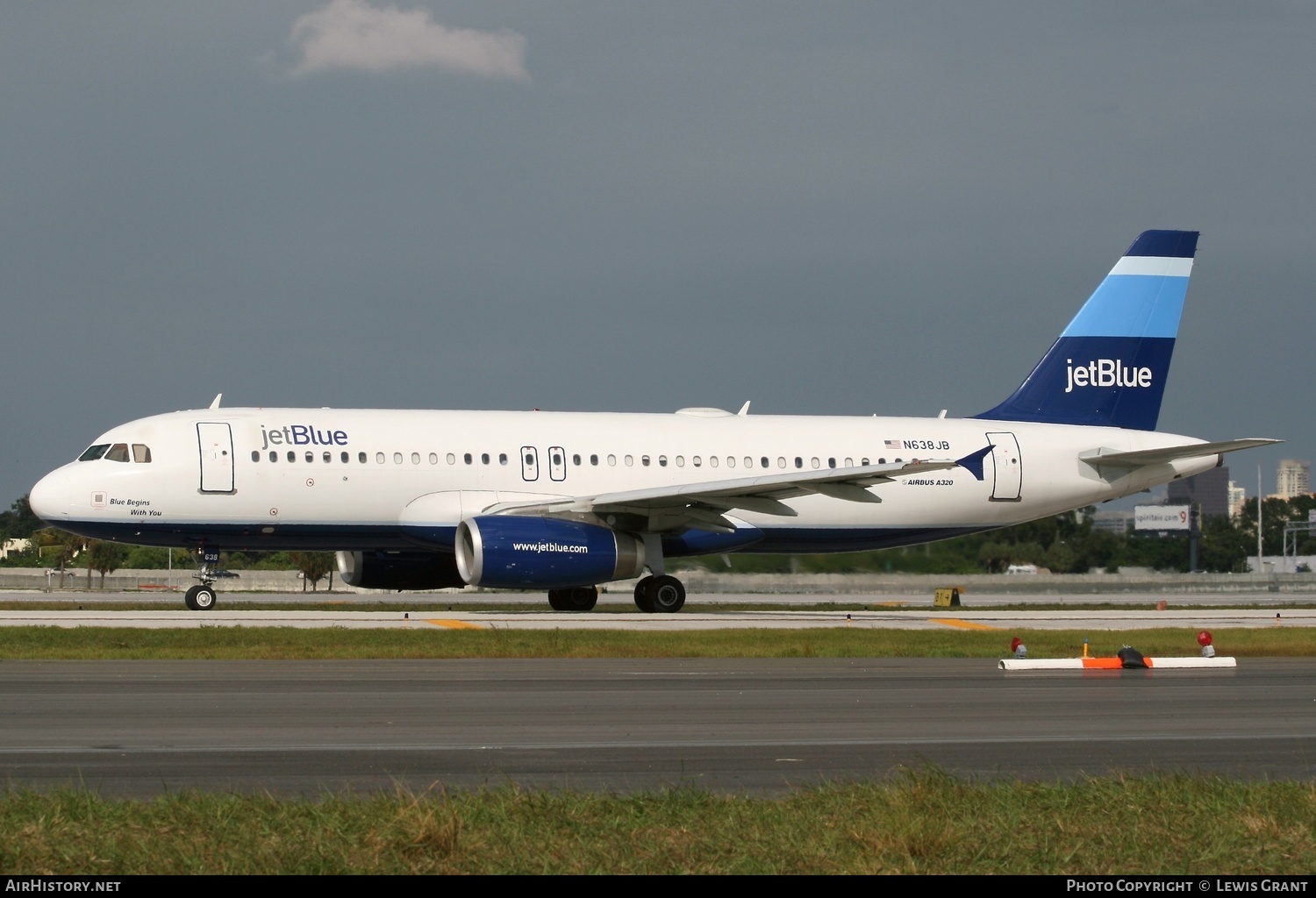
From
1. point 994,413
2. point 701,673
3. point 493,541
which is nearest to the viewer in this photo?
point 701,673

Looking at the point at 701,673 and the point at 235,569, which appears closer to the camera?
the point at 701,673

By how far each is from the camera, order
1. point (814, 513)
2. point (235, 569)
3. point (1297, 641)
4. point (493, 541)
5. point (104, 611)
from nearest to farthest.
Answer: point (1297, 641)
point (493, 541)
point (104, 611)
point (814, 513)
point (235, 569)

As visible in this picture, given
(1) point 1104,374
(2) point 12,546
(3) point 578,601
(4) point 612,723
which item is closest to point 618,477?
(3) point 578,601

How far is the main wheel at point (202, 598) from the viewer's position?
28.9 metres

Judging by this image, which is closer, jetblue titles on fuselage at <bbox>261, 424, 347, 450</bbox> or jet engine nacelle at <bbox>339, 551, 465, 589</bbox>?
jetblue titles on fuselage at <bbox>261, 424, 347, 450</bbox>

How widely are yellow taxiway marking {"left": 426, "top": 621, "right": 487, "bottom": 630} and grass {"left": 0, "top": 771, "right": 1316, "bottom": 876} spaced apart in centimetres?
1578

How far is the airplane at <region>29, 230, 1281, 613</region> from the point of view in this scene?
2798 centimetres

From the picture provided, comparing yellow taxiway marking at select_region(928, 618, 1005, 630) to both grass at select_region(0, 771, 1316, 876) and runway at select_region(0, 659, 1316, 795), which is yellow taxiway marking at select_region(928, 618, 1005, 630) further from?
grass at select_region(0, 771, 1316, 876)

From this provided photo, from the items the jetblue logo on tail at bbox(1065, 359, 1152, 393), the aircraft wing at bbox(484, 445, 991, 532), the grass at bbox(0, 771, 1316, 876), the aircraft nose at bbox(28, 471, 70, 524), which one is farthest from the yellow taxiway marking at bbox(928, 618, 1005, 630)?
the grass at bbox(0, 771, 1316, 876)

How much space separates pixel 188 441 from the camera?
93.0 feet

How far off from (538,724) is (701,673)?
17.2 feet

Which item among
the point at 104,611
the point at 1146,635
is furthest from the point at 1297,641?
the point at 104,611

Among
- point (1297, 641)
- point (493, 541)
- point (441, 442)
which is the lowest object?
point (1297, 641)
